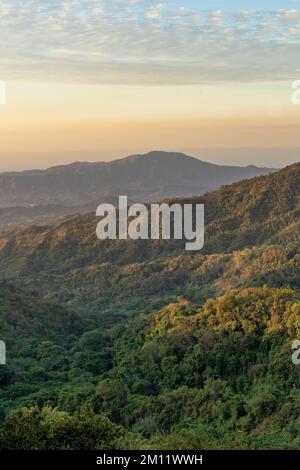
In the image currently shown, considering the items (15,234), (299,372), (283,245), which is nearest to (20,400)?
(299,372)

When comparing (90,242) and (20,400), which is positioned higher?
(90,242)

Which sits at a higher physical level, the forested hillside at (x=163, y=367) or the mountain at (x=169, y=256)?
the mountain at (x=169, y=256)

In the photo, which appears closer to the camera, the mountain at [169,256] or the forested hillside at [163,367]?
the forested hillside at [163,367]

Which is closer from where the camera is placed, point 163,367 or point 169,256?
point 163,367

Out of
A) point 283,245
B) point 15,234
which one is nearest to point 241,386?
point 283,245

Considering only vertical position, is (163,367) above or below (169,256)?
below

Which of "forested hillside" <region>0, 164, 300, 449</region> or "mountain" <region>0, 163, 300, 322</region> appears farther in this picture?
"mountain" <region>0, 163, 300, 322</region>

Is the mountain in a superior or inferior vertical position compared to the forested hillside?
superior
